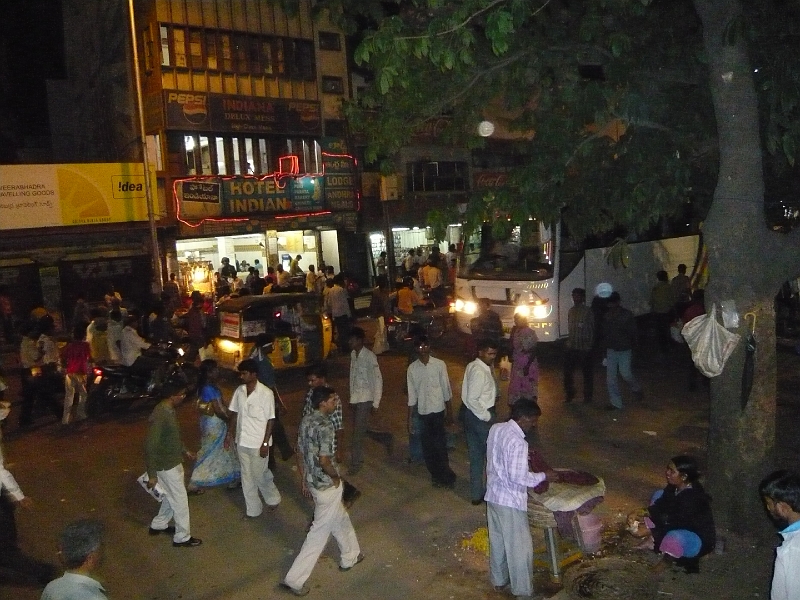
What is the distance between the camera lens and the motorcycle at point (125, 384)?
484 inches

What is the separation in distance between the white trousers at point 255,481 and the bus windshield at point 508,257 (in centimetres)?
731

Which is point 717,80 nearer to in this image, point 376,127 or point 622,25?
point 622,25

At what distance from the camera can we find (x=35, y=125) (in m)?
28.7

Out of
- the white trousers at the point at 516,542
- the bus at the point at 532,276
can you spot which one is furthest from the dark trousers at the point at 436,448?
the bus at the point at 532,276

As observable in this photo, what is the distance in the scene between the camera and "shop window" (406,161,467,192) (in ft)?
105

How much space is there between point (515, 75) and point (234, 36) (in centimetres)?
2030

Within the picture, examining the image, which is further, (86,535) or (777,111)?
(777,111)

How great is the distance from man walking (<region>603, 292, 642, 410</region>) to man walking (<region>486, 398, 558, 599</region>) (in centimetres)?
539

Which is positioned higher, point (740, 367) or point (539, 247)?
point (539, 247)

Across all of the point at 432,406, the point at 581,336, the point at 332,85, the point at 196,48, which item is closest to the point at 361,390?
the point at 432,406

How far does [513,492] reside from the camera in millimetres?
5586

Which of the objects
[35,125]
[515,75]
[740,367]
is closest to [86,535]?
[740,367]

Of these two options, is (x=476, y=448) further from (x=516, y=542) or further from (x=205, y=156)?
(x=205, y=156)

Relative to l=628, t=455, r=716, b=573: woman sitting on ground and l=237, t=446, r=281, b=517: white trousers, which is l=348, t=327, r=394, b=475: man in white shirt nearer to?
l=237, t=446, r=281, b=517: white trousers
